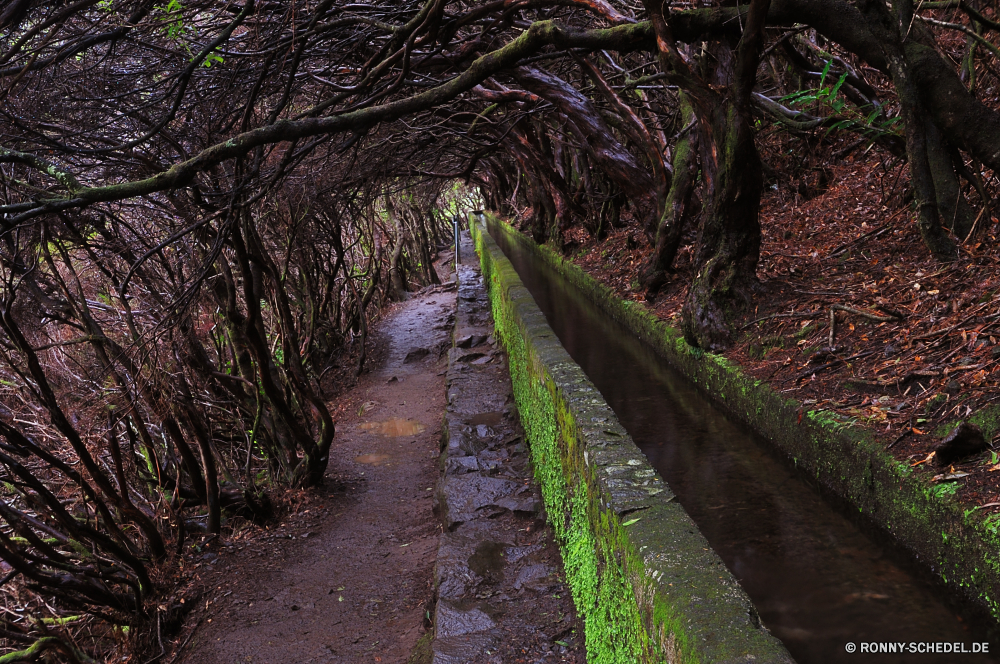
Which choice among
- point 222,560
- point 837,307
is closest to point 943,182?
point 837,307

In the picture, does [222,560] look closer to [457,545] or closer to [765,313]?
[457,545]

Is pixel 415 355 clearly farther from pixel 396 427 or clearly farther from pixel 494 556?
pixel 494 556

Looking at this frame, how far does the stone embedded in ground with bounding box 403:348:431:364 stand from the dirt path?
4.82 metres

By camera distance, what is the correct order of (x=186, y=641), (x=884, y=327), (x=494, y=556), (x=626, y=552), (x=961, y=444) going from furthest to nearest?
(x=186, y=641) → (x=884, y=327) → (x=494, y=556) → (x=961, y=444) → (x=626, y=552)

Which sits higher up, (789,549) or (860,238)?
(860,238)

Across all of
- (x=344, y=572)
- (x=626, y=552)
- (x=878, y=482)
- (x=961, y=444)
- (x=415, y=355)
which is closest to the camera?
(x=626, y=552)

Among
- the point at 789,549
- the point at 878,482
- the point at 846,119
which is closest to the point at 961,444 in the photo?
the point at 878,482

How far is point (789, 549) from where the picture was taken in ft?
15.1

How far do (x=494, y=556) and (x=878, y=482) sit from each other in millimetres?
2758

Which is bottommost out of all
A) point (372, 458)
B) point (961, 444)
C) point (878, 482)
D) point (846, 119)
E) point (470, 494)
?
point (372, 458)

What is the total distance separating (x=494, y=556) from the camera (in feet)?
18.7

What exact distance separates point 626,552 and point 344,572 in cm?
433

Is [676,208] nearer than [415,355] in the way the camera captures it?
Answer: Yes

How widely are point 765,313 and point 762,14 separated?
2.85m
